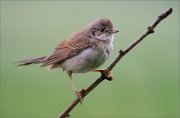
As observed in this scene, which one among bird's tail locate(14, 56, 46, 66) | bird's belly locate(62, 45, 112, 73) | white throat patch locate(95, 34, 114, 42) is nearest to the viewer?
bird's tail locate(14, 56, 46, 66)

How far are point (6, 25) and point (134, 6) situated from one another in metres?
2.98

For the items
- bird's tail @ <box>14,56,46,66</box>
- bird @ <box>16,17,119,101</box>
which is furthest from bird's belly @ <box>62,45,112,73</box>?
bird's tail @ <box>14,56,46,66</box>

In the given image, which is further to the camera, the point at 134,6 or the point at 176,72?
the point at 134,6

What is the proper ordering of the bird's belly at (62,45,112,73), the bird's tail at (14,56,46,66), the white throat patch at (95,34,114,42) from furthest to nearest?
the white throat patch at (95,34,114,42) < the bird's belly at (62,45,112,73) < the bird's tail at (14,56,46,66)

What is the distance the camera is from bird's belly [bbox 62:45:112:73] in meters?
5.49

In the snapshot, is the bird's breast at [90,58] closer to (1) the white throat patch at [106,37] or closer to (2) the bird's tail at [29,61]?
(1) the white throat patch at [106,37]

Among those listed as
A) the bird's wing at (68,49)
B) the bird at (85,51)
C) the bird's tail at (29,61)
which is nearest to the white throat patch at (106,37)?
the bird at (85,51)

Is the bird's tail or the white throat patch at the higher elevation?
the white throat patch

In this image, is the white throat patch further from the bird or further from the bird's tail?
the bird's tail

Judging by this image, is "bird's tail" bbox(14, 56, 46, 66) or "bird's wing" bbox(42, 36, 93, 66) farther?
"bird's wing" bbox(42, 36, 93, 66)

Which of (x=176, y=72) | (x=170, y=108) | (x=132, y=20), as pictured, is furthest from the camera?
(x=132, y=20)

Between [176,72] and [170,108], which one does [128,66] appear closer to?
[176,72]

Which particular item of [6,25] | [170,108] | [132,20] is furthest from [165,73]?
[6,25]

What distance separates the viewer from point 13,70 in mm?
10312
